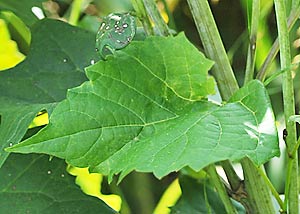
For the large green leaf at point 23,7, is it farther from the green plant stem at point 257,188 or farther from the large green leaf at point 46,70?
the green plant stem at point 257,188

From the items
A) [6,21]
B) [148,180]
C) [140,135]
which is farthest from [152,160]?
[148,180]

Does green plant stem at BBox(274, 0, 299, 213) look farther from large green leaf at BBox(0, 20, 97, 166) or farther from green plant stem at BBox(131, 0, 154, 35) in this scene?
large green leaf at BBox(0, 20, 97, 166)

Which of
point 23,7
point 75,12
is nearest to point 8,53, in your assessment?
point 75,12

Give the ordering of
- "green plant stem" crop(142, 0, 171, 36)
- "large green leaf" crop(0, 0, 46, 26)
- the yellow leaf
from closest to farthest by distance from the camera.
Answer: "green plant stem" crop(142, 0, 171, 36) → "large green leaf" crop(0, 0, 46, 26) → the yellow leaf

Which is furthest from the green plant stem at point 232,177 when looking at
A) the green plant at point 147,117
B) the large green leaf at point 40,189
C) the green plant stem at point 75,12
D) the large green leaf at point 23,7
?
the green plant stem at point 75,12

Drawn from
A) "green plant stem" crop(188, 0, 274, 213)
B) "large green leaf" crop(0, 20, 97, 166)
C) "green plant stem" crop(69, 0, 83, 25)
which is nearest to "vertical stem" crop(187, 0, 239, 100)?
"green plant stem" crop(188, 0, 274, 213)

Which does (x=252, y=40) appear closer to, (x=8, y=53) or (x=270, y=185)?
(x=270, y=185)

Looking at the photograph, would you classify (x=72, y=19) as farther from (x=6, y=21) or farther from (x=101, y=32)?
(x=101, y=32)
